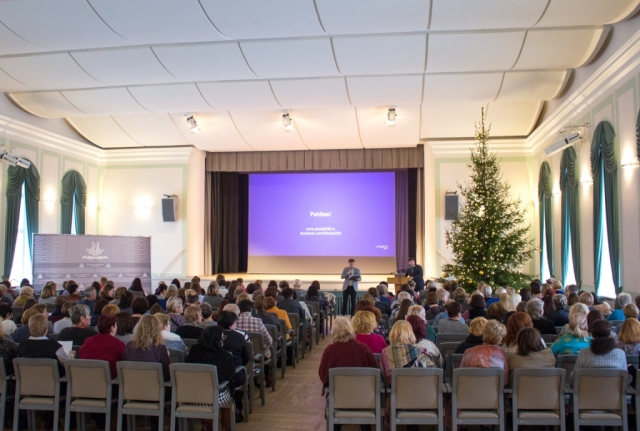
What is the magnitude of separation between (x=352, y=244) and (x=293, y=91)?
234 inches

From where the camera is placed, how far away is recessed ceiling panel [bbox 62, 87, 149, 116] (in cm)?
1189

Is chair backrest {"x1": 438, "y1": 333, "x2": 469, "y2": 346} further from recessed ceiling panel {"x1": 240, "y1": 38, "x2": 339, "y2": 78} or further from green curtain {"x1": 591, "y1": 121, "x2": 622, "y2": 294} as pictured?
recessed ceiling panel {"x1": 240, "y1": 38, "x2": 339, "y2": 78}

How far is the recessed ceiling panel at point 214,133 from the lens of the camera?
14.1 metres

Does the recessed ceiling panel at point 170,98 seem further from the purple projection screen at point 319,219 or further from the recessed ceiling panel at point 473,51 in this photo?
the purple projection screen at point 319,219

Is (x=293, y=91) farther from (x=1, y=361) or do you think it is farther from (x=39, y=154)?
(x=1, y=361)

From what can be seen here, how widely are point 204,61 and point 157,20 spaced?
166 cm

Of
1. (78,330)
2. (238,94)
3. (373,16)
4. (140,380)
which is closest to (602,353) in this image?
(140,380)

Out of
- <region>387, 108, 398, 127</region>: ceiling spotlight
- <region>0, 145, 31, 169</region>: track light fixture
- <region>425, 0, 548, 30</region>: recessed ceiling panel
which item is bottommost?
<region>0, 145, 31, 169</region>: track light fixture

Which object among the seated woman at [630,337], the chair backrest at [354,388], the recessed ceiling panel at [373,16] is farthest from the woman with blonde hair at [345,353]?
the recessed ceiling panel at [373,16]

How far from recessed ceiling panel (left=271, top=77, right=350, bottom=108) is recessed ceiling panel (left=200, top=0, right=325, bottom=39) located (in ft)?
8.15

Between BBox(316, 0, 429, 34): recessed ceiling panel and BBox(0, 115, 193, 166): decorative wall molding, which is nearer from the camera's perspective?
BBox(316, 0, 429, 34): recessed ceiling panel

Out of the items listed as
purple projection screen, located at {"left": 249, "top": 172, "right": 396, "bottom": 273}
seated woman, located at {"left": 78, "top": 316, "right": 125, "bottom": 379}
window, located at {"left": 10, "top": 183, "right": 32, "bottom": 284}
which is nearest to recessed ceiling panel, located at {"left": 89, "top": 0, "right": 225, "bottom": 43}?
seated woman, located at {"left": 78, "top": 316, "right": 125, "bottom": 379}

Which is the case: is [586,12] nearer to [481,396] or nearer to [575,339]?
[575,339]

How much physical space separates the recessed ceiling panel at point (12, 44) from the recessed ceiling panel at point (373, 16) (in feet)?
15.1
